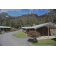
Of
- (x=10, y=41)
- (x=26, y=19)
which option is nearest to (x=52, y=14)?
(x=26, y=19)

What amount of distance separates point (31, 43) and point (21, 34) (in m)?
1.26

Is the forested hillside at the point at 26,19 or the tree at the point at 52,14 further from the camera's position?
the forested hillside at the point at 26,19

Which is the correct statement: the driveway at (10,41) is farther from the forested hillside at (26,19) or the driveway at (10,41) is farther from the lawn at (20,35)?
the forested hillside at (26,19)

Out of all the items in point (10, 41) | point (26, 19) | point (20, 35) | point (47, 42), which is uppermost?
point (26, 19)

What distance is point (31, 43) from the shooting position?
3.67 meters

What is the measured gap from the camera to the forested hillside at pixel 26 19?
12.0 feet

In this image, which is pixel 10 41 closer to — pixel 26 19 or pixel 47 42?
pixel 26 19

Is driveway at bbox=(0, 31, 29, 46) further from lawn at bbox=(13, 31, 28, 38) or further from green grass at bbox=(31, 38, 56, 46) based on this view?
green grass at bbox=(31, 38, 56, 46)

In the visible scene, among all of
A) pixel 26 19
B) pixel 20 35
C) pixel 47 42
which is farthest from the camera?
pixel 20 35

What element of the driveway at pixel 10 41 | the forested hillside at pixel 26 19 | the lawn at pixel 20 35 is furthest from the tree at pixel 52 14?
the driveway at pixel 10 41

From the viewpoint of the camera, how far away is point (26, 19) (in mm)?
3912

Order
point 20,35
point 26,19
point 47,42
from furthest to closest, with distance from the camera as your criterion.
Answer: point 20,35 → point 26,19 → point 47,42
